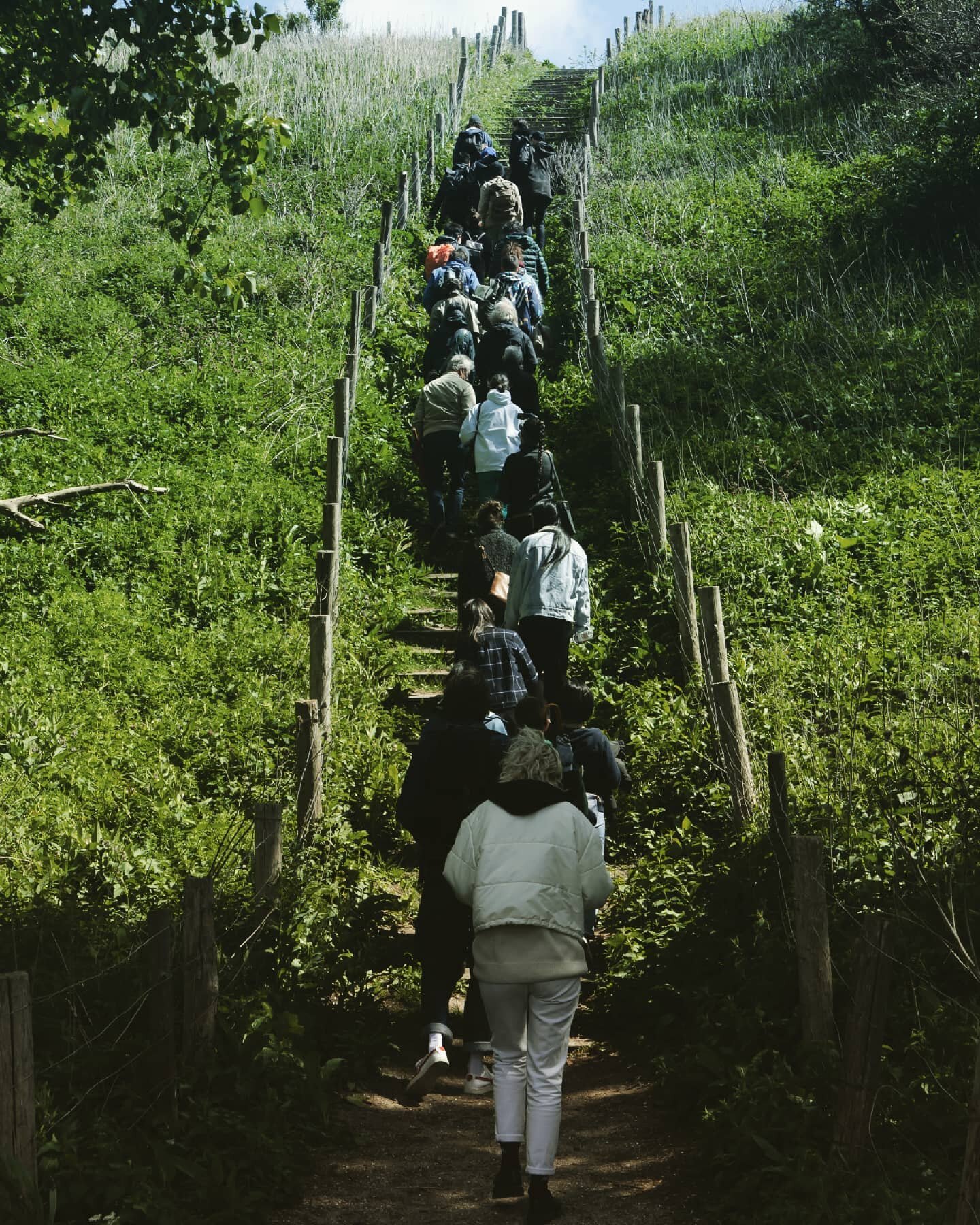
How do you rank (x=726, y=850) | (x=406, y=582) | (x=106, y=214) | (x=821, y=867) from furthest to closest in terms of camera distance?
(x=106, y=214)
(x=406, y=582)
(x=726, y=850)
(x=821, y=867)

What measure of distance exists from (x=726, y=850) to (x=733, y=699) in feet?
2.68

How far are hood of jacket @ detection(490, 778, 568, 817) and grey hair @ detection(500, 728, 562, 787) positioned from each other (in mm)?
15

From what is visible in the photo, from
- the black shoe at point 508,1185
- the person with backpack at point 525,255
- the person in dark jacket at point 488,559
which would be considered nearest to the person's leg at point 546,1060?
the black shoe at point 508,1185

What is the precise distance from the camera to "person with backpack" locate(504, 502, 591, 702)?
8.13 m

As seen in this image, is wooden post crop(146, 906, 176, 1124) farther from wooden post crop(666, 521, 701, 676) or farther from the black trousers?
wooden post crop(666, 521, 701, 676)

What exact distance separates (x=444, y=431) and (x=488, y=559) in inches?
110

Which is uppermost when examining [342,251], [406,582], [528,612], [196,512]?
[342,251]

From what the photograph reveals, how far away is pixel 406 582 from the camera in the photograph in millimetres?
10961

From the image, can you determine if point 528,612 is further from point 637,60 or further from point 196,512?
point 637,60

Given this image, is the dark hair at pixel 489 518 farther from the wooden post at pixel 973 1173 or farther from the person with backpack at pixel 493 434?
the wooden post at pixel 973 1173

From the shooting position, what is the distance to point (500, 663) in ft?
22.7

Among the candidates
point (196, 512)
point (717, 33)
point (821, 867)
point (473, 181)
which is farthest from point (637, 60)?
point (821, 867)

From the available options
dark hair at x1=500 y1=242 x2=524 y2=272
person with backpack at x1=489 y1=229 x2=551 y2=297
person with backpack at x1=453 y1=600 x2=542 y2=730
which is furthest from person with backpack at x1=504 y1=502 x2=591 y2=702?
person with backpack at x1=489 y1=229 x2=551 y2=297

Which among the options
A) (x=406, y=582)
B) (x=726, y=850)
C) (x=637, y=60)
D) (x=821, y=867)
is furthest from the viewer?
(x=637, y=60)
